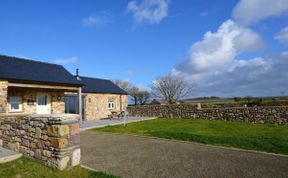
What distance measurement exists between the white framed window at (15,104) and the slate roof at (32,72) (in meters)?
1.63

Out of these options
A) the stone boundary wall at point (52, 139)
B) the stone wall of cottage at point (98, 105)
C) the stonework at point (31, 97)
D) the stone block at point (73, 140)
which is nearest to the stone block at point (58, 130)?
the stone boundary wall at point (52, 139)

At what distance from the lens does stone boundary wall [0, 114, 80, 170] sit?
6521 millimetres

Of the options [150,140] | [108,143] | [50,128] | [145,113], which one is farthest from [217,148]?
[145,113]

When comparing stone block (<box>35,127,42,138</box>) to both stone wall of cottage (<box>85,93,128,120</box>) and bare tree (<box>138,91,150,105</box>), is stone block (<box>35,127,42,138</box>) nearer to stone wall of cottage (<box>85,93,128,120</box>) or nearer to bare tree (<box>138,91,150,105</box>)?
stone wall of cottage (<box>85,93,128,120</box>)

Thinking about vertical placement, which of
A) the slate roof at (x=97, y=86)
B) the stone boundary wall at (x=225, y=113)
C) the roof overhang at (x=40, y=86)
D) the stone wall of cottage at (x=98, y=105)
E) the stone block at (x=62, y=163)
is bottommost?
the stone block at (x=62, y=163)

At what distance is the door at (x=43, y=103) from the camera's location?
708 inches

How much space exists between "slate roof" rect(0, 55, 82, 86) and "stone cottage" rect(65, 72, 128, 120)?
100 inches

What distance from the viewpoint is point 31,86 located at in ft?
51.6

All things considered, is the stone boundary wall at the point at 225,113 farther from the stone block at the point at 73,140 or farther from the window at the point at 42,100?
the stone block at the point at 73,140

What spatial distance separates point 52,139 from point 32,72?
41.0ft

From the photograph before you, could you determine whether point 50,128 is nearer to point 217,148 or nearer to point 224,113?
point 217,148

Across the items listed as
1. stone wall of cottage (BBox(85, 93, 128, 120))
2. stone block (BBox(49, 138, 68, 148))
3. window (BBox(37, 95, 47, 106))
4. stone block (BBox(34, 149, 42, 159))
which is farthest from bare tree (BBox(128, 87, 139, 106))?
stone block (BBox(49, 138, 68, 148))

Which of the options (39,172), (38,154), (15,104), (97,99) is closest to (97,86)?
(97,99)

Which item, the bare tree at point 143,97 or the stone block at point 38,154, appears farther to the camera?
the bare tree at point 143,97
